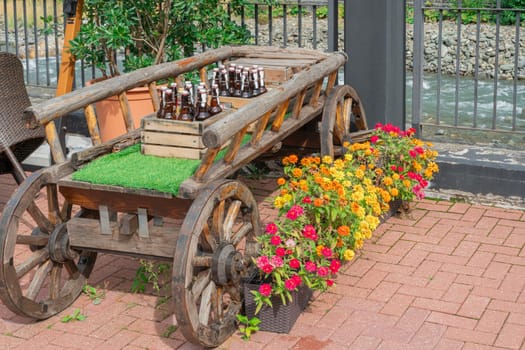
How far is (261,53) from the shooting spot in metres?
6.41

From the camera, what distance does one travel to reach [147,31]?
23.7ft

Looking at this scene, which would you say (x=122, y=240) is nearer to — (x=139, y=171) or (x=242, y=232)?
(x=139, y=171)

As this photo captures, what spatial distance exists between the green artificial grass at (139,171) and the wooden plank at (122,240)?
21cm

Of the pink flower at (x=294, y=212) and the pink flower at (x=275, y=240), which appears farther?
the pink flower at (x=294, y=212)

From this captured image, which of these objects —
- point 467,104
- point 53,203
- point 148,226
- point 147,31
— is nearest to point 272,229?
point 148,226

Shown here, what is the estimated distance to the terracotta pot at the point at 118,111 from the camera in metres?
6.71

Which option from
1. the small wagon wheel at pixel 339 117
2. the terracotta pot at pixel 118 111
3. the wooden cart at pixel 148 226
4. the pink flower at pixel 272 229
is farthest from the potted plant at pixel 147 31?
the pink flower at pixel 272 229

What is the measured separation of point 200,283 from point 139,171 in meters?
0.68

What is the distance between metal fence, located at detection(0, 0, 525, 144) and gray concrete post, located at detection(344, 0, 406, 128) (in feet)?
0.45

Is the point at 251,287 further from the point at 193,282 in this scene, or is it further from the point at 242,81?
the point at 242,81

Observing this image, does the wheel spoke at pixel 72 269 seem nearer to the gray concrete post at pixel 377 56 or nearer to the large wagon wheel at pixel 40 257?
the large wagon wheel at pixel 40 257

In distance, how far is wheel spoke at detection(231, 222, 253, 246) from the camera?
177 inches

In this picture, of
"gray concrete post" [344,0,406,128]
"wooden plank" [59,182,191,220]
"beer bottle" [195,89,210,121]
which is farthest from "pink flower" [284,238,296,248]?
"gray concrete post" [344,0,406,128]

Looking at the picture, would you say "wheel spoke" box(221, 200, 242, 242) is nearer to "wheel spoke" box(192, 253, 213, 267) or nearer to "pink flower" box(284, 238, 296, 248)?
"wheel spoke" box(192, 253, 213, 267)
